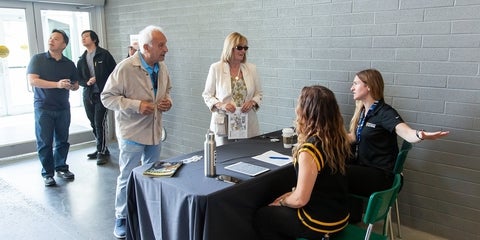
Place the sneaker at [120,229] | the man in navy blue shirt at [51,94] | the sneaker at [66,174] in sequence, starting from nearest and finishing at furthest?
the sneaker at [120,229], the man in navy blue shirt at [51,94], the sneaker at [66,174]

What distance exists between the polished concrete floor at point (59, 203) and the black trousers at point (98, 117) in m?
0.29

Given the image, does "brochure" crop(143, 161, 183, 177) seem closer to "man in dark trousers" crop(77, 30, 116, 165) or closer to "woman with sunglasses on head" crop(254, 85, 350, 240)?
"woman with sunglasses on head" crop(254, 85, 350, 240)

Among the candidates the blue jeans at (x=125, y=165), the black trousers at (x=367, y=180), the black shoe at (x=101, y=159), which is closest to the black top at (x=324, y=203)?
the black trousers at (x=367, y=180)

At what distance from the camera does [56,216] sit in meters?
3.40

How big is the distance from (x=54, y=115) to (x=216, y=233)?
2.94m

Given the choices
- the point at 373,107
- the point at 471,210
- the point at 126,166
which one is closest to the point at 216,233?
the point at 126,166

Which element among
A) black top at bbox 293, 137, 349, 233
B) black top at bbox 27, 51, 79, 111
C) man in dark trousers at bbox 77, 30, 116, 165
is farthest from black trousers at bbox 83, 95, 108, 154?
black top at bbox 293, 137, 349, 233

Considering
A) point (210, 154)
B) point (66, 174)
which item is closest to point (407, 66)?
point (210, 154)

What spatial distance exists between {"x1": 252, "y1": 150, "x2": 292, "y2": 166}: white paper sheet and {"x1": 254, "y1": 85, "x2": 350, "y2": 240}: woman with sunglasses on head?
1.35 feet

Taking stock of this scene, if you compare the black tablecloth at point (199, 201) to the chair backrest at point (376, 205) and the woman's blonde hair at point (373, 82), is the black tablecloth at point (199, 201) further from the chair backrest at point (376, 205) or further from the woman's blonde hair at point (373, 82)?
the woman's blonde hair at point (373, 82)

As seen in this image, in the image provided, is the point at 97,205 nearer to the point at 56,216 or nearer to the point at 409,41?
the point at 56,216

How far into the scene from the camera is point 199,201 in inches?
75.2

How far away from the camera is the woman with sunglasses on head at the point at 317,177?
192 centimetres

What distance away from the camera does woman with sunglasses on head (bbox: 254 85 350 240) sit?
192cm
